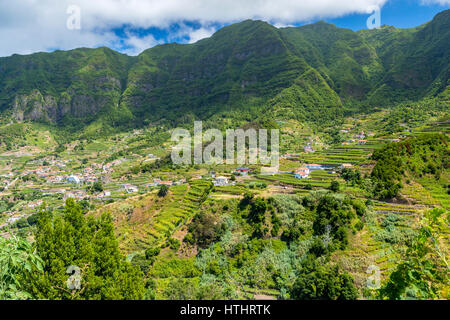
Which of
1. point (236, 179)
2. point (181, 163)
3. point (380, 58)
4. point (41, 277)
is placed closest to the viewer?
point (41, 277)

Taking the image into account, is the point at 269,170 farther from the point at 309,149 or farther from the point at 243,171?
the point at 309,149

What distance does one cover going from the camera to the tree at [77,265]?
1124 cm

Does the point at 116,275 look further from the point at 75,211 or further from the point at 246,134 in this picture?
the point at 246,134

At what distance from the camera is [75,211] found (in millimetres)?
13523

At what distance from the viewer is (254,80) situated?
146000mm

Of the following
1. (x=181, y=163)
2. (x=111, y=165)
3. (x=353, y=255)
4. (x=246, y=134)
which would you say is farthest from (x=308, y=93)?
(x=353, y=255)

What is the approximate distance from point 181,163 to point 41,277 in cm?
5674

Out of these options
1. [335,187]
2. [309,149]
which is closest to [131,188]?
[335,187]

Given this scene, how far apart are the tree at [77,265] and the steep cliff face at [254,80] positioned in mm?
92843

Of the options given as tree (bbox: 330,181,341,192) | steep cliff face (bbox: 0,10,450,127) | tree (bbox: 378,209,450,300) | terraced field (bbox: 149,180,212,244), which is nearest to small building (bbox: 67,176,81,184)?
terraced field (bbox: 149,180,212,244)

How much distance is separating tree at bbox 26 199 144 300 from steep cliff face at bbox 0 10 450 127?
92.8 metres

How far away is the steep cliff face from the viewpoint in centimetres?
11188

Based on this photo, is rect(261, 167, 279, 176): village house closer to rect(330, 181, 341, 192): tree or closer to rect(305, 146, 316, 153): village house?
rect(330, 181, 341, 192): tree
